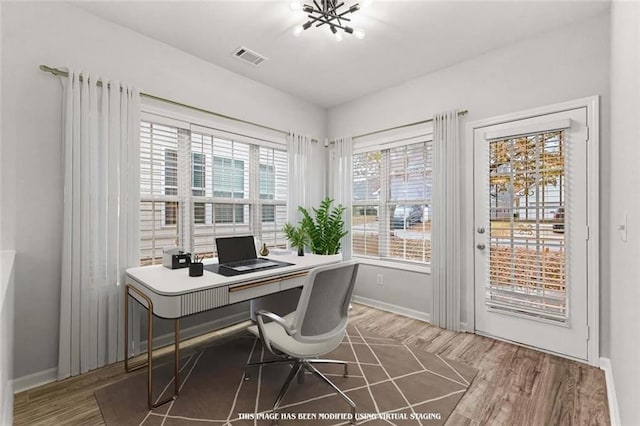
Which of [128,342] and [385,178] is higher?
[385,178]

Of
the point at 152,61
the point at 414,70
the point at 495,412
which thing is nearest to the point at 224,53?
the point at 152,61

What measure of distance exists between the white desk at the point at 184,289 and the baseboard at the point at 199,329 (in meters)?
0.33

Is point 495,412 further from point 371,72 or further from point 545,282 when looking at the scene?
point 371,72

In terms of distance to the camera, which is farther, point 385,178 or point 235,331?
point 385,178

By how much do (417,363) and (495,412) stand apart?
2.12 feet

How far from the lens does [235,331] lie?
3.01 metres

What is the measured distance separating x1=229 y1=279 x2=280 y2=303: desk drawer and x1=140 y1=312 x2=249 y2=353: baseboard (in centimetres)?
106

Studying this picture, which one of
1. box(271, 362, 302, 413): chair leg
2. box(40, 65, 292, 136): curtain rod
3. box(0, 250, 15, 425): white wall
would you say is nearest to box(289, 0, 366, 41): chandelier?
box(40, 65, 292, 136): curtain rod

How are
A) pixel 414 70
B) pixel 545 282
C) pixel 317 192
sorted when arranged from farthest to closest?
pixel 317 192 < pixel 414 70 < pixel 545 282

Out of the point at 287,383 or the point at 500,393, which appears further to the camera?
the point at 500,393

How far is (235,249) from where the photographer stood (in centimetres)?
276

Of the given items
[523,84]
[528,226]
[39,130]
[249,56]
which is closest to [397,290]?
[528,226]

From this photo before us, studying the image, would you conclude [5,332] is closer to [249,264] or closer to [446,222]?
[249,264]

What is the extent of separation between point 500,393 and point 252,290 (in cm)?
184
